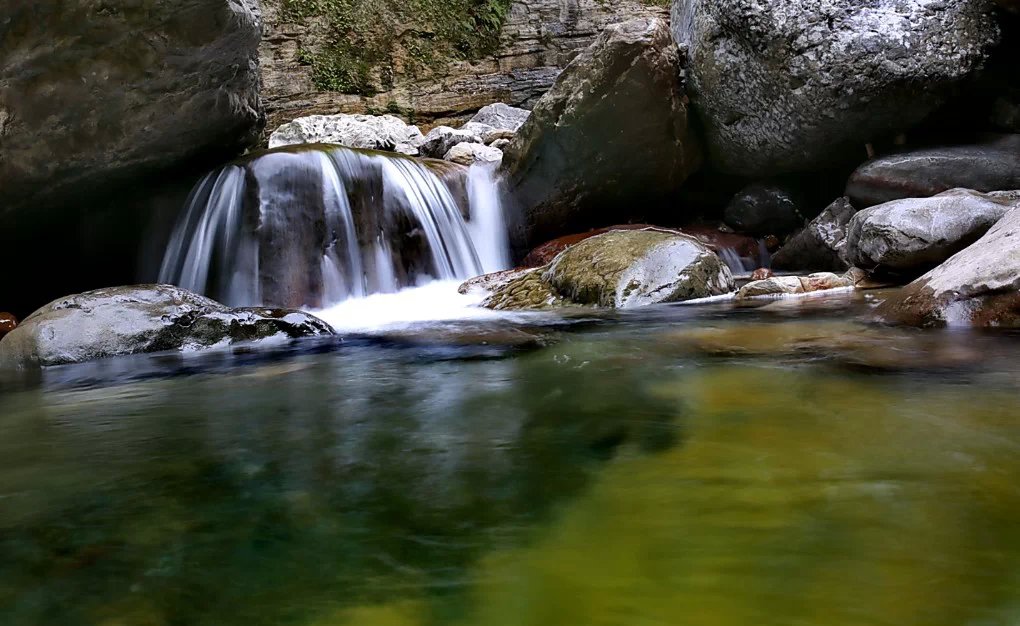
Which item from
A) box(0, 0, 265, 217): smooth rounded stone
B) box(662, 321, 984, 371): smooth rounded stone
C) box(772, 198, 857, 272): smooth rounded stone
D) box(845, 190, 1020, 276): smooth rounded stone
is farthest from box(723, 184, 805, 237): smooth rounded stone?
box(0, 0, 265, 217): smooth rounded stone

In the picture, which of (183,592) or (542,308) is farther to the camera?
(542,308)

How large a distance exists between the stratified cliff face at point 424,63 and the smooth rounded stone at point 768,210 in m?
8.09

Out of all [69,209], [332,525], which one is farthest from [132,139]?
[332,525]

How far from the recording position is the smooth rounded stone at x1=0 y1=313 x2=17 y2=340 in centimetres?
647

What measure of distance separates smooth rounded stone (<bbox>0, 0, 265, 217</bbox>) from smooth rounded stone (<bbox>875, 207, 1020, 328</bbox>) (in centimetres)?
570

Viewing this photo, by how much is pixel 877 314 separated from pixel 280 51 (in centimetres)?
1488

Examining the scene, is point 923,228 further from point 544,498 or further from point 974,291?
point 544,498

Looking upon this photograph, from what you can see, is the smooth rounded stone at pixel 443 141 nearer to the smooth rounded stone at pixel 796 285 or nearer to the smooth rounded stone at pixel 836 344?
the smooth rounded stone at pixel 796 285

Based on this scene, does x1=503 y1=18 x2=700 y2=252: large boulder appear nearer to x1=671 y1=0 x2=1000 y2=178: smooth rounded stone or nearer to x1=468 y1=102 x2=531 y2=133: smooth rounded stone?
x1=671 y1=0 x2=1000 y2=178: smooth rounded stone

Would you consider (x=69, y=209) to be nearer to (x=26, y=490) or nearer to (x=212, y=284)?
(x=212, y=284)

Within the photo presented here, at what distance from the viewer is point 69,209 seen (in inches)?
279

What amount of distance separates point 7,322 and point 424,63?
464 inches

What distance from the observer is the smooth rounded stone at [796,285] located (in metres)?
6.24

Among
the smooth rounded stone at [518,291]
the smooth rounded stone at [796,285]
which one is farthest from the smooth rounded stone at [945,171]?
the smooth rounded stone at [518,291]
